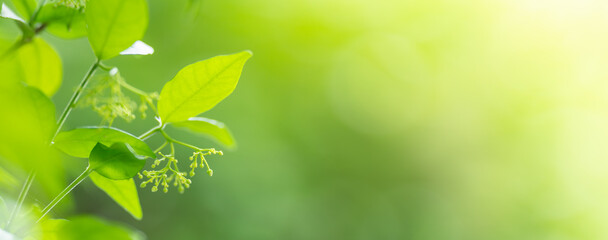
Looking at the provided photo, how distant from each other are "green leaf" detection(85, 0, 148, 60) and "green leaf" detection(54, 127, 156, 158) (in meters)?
0.03

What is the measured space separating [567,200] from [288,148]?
1878 mm

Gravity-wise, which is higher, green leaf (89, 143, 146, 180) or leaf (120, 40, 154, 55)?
leaf (120, 40, 154, 55)

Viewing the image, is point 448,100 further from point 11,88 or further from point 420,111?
point 11,88

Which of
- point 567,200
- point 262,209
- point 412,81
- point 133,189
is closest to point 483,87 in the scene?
point 412,81

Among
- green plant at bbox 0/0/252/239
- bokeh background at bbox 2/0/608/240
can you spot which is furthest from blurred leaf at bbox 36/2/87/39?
bokeh background at bbox 2/0/608/240

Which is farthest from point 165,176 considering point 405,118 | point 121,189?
point 405,118

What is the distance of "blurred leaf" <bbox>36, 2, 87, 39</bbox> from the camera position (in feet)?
0.81

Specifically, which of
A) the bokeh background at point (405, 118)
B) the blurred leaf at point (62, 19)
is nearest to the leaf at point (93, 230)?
the blurred leaf at point (62, 19)

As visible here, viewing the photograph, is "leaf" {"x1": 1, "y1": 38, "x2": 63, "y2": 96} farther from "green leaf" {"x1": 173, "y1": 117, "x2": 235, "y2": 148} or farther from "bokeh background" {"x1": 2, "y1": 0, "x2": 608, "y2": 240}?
"bokeh background" {"x1": 2, "y1": 0, "x2": 608, "y2": 240}

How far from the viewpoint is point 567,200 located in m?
3.34

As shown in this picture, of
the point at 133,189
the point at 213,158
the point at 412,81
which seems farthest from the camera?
the point at 412,81

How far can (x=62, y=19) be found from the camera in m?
0.25

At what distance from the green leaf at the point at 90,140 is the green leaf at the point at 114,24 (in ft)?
0.11

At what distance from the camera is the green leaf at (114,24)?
0.20m
